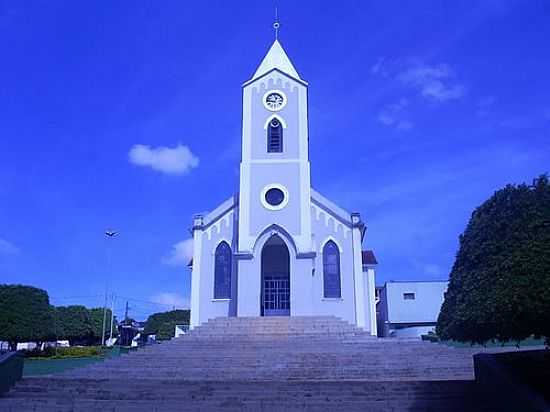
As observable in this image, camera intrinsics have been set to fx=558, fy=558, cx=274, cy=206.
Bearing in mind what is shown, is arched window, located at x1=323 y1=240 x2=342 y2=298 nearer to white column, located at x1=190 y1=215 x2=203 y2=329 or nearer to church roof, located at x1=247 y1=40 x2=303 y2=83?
white column, located at x1=190 y1=215 x2=203 y2=329

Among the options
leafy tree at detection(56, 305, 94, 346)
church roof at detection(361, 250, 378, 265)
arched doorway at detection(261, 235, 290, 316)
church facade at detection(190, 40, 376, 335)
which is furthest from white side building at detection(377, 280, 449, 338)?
leafy tree at detection(56, 305, 94, 346)

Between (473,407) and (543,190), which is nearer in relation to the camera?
(543,190)

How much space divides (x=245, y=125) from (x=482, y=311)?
23237mm

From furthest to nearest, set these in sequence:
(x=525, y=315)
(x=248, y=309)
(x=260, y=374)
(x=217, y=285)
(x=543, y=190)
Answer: (x=217, y=285) < (x=248, y=309) < (x=260, y=374) < (x=543, y=190) < (x=525, y=315)

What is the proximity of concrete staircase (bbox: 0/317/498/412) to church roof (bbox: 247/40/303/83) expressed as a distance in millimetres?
15204

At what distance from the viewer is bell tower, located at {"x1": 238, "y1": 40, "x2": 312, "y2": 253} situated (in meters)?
30.1

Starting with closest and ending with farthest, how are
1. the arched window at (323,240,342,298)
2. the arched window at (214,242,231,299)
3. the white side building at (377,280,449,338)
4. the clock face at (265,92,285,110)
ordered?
the arched window at (323,240,342,298) → the arched window at (214,242,231,299) → the clock face at (265,92,285,110) → the white side building at (377,280,449,338)

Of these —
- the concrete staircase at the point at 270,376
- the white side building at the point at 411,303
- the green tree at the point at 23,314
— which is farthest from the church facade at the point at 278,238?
the white side building at the point at 411,303

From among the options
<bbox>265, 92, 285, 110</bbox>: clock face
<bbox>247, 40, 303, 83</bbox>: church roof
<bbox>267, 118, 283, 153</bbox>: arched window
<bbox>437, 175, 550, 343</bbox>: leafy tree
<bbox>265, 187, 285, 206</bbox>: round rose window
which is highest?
<bbox>247, 40, 303, 83</bbox>: church roof

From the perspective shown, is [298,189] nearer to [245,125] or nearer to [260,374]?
[245,125]

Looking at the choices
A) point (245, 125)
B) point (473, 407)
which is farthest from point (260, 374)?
point (245, 125)

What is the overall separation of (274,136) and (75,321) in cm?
4002

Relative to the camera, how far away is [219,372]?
18.9 metres

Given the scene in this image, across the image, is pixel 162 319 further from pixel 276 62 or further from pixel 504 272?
pixel 504 272
